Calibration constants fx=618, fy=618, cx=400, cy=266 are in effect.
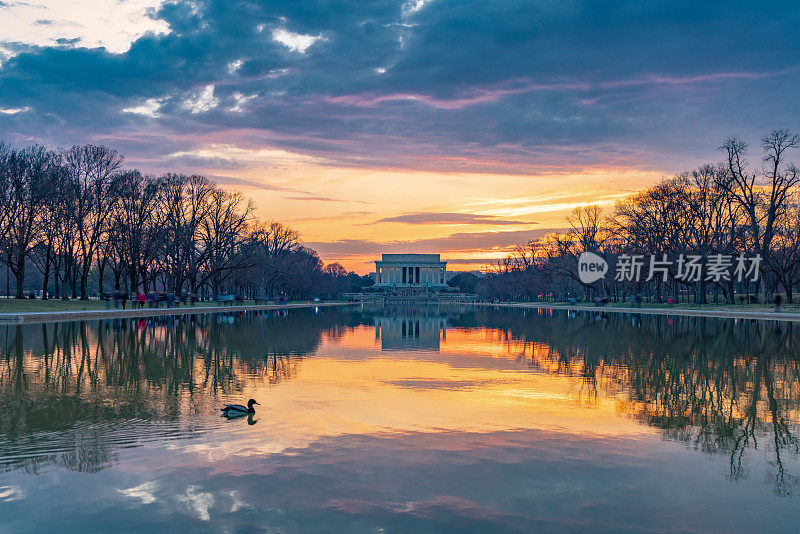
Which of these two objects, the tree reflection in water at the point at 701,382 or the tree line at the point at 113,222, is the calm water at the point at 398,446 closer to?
the tree reflection in water at the point at 701,382

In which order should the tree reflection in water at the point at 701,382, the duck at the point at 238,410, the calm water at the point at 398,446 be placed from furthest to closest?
the duck at the point at 238,410, the tree reflection in water at the point at 701,382, the calm water at the point at 398,446

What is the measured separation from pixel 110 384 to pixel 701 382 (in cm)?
1689

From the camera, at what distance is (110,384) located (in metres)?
17.2

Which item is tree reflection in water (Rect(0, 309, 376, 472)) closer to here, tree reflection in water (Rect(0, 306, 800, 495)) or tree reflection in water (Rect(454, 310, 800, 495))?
tree reflection in water (Rect(0, 306, 800, 495))

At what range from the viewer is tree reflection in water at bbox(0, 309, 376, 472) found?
11.1 m

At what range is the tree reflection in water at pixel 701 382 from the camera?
37.9 feet

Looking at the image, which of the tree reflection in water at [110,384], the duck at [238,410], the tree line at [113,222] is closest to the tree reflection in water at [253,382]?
the tree reflection in water at [110,384]

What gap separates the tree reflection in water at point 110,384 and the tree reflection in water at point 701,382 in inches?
377

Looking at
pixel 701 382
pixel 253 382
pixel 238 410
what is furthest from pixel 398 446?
pixel 701 382

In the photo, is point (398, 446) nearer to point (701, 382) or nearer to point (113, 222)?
point (701, 382)

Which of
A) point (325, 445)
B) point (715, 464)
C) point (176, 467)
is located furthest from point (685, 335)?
point (176, 467)

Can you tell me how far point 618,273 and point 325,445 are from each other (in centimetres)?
7936

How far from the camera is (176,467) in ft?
31.7

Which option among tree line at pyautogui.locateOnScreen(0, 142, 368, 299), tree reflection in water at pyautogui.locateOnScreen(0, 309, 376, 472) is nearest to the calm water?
tree reflection in water at pyautogui.locateOnScreen(0, 309, 376, 472)
